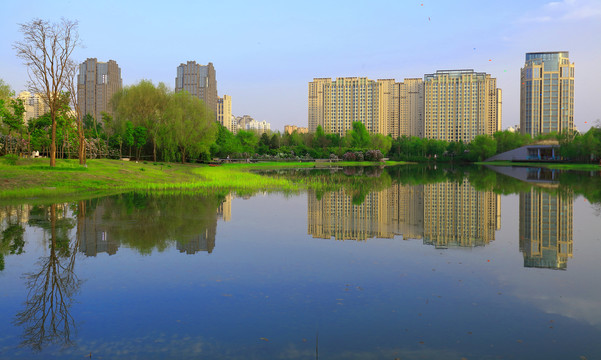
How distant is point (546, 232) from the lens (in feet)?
45.3

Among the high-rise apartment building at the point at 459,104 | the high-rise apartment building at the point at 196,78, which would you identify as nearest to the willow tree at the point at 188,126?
the high-rise apartment building at the point at 196,78

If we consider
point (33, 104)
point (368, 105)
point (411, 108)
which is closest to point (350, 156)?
point (33, 104)

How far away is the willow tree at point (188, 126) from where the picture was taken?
192ft

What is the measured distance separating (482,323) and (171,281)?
5.42 metres

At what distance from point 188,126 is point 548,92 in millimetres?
154417

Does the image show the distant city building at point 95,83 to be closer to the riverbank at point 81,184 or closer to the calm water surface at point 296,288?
the riverbank at point 81,184

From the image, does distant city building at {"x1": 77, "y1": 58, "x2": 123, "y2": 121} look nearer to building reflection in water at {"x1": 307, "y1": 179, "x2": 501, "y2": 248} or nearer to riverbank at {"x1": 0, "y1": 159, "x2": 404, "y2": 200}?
riverbank at {"x1": 0, "y1": 159, "x2": 404, "y2": 200}

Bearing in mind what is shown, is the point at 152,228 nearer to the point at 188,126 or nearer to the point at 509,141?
the point at 188,126

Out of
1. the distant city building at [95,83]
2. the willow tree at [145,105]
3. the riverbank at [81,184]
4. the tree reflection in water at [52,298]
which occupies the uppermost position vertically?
the distant city building at [95,83]

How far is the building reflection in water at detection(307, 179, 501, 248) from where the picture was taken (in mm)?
Result: 13445

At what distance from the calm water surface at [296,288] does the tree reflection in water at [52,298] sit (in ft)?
0.10

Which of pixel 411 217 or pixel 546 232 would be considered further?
pixel 411 217

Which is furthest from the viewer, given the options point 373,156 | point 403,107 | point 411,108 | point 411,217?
point 403,107

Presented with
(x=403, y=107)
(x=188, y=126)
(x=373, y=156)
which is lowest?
(x=373, y=156)
